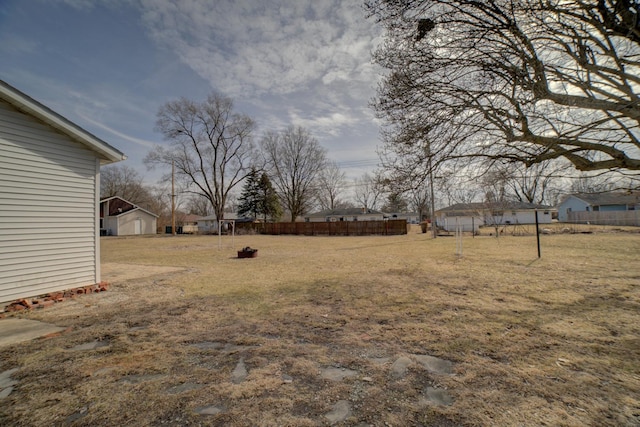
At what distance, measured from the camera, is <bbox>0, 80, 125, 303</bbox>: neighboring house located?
206 inches

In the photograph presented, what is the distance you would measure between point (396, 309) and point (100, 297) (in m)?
5.98

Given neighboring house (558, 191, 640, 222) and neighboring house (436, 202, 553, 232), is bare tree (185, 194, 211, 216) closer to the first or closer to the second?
neighboring house (436, 202, 553, 232)

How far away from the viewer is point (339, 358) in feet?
10.00

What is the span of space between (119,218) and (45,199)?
34924 mm

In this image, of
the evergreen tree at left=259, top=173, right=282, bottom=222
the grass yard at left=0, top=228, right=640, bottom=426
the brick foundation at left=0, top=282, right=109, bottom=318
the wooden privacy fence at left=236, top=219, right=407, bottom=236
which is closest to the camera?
the grass yard at left=0, top=228, right=640, bottom=426

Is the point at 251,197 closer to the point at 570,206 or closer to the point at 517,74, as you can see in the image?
the point at 517,74

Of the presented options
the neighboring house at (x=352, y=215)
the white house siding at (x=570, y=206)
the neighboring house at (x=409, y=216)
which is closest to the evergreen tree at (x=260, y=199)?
the neighboring house at (x=352, y=215)

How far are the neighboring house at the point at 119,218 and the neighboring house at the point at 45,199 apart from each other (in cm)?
3407

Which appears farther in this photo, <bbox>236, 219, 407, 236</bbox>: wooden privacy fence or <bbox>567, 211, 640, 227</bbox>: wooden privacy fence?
<bbox>236, 219, 407, 236</bbox>: wooden privacy fence

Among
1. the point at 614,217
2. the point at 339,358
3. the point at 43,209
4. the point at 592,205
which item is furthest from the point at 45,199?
the point at 592,205

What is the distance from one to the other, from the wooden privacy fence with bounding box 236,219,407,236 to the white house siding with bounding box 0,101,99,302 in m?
25.0

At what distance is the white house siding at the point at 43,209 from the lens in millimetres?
5230

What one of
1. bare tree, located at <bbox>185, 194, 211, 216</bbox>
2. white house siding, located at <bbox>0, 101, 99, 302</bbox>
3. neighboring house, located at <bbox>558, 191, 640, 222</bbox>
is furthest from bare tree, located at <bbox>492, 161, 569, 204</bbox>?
bare tree, located at <bbox>185, 194, 211, 216</bbox>

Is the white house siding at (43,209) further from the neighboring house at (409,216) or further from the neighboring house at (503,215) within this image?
the neighboring house at (409,216)
